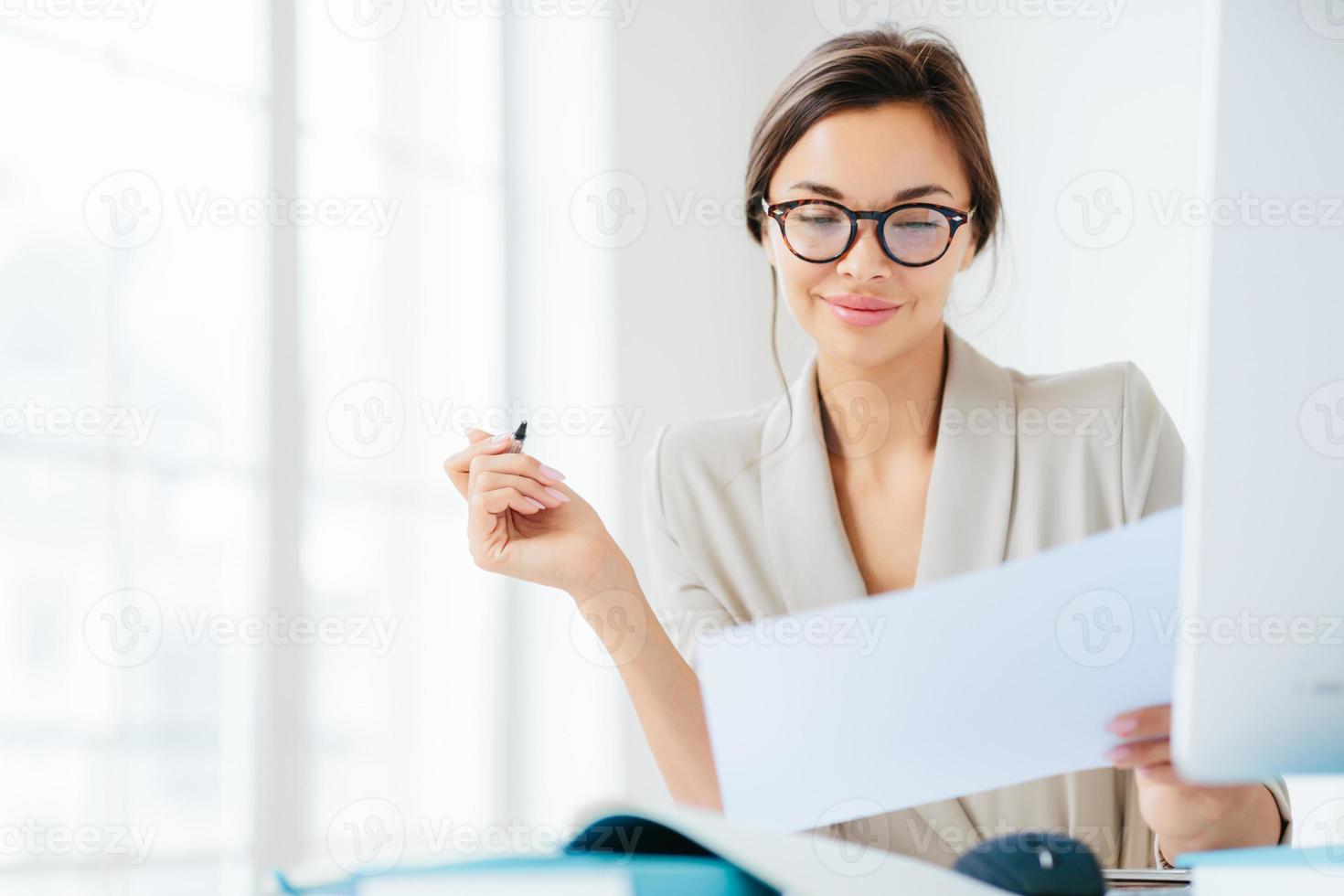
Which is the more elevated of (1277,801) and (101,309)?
(101,309)

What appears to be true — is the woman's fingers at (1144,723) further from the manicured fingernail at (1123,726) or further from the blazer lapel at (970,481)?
the blazer lapel at (970,481)

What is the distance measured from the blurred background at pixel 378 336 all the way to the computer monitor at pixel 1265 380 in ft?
5.54

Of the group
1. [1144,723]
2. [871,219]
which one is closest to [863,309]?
[871,219]

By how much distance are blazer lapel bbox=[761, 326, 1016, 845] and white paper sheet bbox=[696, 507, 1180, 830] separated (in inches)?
24.4

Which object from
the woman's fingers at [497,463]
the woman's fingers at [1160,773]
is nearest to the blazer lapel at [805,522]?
the woman's fingers at [497,463]

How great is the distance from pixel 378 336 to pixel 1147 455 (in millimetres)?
1641

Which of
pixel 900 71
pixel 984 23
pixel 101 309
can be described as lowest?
pixel 101 309

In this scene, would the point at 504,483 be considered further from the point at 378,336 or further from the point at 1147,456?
the point at 378,336

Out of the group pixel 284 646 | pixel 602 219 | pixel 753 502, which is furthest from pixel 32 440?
pixel 602 219

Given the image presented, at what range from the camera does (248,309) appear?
218cm

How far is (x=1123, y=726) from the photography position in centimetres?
69

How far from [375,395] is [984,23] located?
179 centimetres

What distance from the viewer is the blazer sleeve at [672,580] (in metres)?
1.40

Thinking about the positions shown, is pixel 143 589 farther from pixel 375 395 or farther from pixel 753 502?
pixel 753 502
